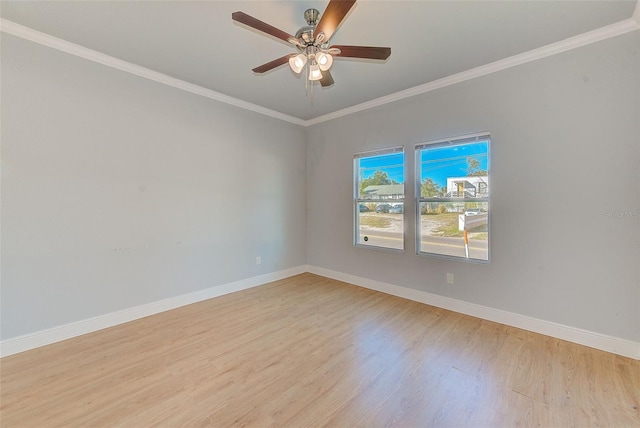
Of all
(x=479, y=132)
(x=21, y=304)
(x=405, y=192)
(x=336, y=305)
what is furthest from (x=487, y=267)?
(x=21, y=304)

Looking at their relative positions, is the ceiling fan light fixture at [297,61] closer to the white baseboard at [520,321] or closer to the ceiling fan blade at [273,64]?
the ceiling fan blade at [273,64]

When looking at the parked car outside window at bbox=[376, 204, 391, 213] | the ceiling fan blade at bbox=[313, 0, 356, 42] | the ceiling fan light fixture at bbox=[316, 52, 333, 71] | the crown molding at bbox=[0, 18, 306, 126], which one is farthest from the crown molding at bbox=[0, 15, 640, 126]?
the ceiling fan blade at bbox=[313, 0, 356, 42]

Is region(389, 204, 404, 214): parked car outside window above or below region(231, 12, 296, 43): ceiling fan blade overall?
below

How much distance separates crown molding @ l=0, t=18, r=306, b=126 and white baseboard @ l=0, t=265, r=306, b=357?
2.61 meters

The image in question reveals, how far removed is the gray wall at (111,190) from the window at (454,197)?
2.44 metres

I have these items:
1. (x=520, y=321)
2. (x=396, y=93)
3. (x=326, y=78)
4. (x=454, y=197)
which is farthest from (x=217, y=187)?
(x=520, y=321)

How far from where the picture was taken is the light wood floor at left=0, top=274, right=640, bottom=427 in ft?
5.21

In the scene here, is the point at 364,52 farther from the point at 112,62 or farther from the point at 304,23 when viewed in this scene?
the point at 112,62

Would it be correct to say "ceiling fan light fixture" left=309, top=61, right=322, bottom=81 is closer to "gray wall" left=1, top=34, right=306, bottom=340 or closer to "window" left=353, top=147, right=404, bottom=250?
"window" left=353, top=147, right=404, bottom=250

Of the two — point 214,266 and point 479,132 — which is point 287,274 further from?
point 479,132

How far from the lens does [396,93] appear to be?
137 inches

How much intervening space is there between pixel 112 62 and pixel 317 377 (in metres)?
3.62

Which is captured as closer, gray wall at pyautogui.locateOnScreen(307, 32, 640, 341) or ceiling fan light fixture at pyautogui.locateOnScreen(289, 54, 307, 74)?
ceiling fan light fixture at pyautogui.locateOnScreen(289, 54, 307, 74)

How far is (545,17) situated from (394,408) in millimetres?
3173
